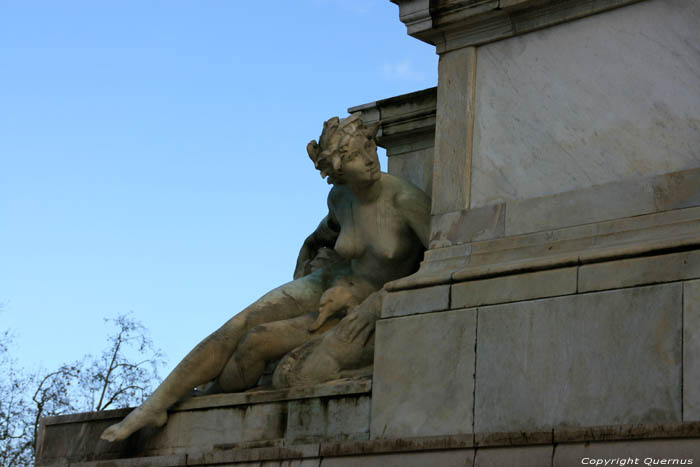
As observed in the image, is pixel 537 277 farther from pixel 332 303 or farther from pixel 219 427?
pixel 219 427

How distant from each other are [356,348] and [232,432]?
1.09m

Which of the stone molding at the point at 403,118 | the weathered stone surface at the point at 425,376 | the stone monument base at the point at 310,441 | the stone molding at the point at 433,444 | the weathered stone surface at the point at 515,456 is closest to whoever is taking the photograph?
the stone molding at the point at 433,444

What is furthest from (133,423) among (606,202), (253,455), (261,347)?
(606,202)

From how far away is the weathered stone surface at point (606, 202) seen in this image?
7.46 metres

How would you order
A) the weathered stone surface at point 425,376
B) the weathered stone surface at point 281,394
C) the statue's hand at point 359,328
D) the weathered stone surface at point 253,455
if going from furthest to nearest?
the statue's hand at point 359,328, the weathered stone surface at point 281,394, the weathered stone surface at point 253,455, the weathered stone surface at point 425,376

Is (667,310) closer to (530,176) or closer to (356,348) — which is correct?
(530,176)

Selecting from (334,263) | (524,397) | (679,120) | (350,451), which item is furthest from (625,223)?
(334,263)

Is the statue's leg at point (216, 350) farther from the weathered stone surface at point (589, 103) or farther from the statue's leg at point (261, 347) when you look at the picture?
the weathered stone surface at point (589, 103)

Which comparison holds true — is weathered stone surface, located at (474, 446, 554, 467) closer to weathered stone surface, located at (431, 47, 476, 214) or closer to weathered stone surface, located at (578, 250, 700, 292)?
weathered stone surface, located at (578, 250, 700, 292)

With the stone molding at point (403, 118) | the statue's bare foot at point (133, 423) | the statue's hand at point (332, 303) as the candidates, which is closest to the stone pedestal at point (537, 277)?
the statue's bare foot at point (133, 423)

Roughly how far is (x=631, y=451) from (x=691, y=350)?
0.82 metres

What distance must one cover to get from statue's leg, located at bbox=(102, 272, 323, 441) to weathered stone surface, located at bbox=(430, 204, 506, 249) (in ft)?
5.21

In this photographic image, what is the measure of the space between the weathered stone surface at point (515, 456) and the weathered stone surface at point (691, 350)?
0.80 m

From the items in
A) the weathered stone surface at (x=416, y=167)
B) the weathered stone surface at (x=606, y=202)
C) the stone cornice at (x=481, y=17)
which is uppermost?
the stone cornice at (x=481, y=17)
